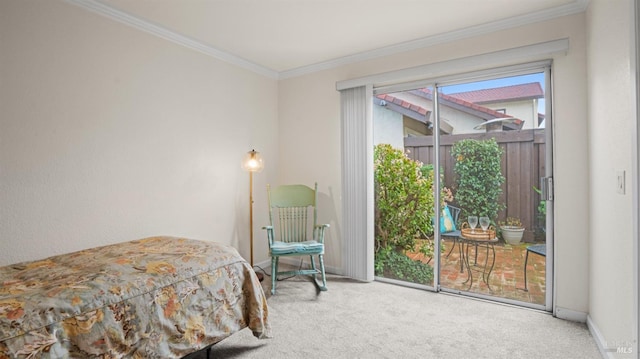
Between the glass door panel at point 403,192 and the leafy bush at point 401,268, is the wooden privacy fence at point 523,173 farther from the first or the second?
the leafy bush at point 401,268

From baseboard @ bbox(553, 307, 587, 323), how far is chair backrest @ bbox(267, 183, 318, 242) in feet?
7.55

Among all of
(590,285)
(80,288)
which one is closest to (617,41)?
(590,285)

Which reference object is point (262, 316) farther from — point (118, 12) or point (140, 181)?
point (118, 12)

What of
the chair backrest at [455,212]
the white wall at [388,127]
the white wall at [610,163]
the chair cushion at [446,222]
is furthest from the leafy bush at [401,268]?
the white wall at [610,163]

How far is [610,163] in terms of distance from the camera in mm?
1944

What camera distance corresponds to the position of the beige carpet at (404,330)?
2146mm

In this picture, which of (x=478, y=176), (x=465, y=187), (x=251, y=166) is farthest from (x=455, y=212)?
(x=251, y=166)

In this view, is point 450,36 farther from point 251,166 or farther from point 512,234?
point 251,166

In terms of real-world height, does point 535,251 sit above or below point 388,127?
below

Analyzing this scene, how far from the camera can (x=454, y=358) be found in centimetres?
206

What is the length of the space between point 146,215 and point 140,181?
0.30 meters

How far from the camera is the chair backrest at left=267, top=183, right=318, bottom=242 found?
12.3ft

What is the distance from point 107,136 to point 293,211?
1985mm

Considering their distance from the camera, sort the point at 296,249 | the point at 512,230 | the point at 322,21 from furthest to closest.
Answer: the point at 296,249, the point at 512,230, the point at 322,21
